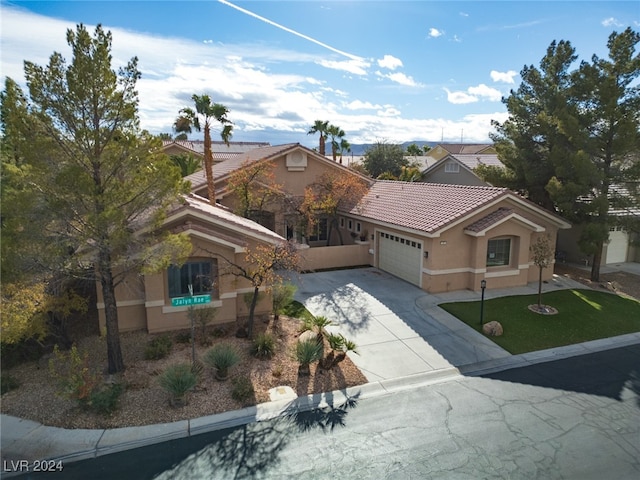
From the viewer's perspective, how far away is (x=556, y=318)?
608 inches

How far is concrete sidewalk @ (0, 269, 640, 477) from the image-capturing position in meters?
8.45

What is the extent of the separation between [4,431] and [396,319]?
Result: 11295 mm

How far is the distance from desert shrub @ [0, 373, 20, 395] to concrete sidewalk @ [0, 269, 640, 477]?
1.15 meters

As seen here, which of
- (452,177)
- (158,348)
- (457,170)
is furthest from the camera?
(452,177)

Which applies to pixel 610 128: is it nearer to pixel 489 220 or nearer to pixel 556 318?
pixel 489 220

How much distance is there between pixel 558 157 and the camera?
19.2 meters

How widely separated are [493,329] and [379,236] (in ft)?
29.7

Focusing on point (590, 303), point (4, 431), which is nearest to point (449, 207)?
point (590, 303)

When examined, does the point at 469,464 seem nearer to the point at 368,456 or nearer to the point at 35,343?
the point at 368,456

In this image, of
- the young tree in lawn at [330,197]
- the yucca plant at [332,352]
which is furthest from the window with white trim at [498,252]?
the yucca plant at [332,352]

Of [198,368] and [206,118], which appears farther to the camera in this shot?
[206,118]


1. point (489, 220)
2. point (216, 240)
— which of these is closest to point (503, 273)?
point (489, 220)

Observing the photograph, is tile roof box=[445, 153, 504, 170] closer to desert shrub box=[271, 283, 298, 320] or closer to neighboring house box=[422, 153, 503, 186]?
neighboring house box=[422, 153, 503, 186]

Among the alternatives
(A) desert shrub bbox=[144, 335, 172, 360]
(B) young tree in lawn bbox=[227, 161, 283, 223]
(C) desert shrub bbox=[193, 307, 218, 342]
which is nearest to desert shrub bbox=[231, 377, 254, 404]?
→ (A) desert shrub bbox=[144, 335, 172, 360]
